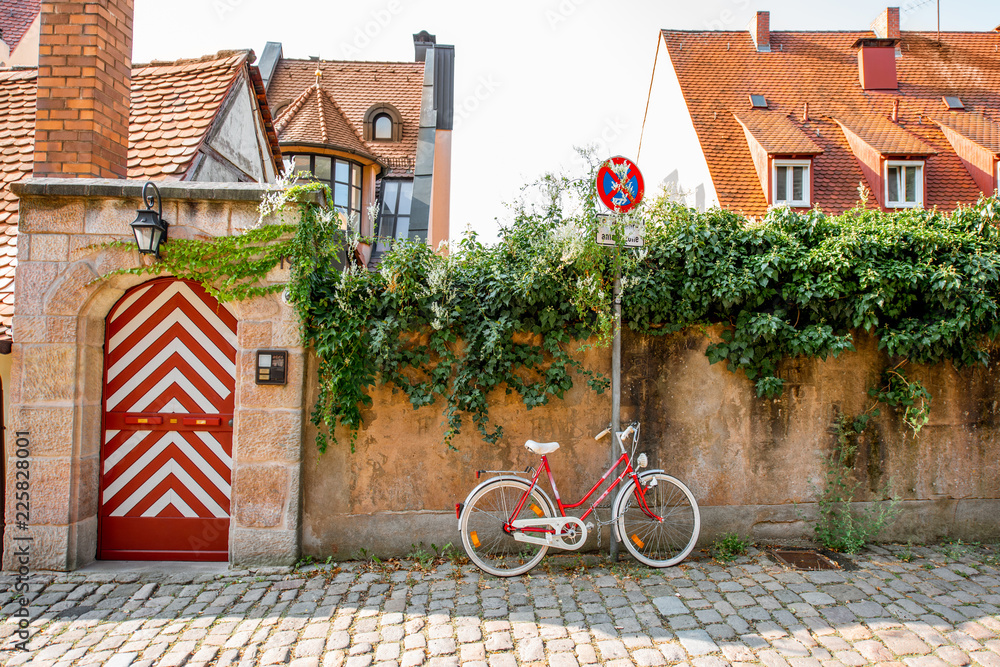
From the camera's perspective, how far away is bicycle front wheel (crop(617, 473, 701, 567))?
15.1 ft

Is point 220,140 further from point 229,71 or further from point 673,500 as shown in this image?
point 673,500

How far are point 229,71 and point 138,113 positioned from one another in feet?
4.01

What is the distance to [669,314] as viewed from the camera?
4844 mm

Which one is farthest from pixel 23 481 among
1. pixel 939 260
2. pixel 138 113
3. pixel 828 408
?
pixel 939 260

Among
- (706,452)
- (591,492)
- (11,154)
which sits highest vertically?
(11,154)

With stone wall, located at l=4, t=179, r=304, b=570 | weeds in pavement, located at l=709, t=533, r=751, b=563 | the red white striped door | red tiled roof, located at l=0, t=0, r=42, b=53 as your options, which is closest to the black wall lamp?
stone wall, located at l=4, t=179, r=304, b=570

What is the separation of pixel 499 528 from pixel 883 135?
15.7 m

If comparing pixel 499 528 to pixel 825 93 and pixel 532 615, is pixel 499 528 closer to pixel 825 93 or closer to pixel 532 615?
pixel 532 615

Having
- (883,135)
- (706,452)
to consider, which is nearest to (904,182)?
(883,135)

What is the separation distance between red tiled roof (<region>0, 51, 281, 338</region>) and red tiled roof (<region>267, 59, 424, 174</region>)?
7257 mm

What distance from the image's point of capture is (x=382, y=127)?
16.5 meters

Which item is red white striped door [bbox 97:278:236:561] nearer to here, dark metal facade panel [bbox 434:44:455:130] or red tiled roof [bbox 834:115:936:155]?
dark metal facade panel [bbox 434:44:455:130]

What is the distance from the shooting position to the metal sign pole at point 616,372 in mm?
4695

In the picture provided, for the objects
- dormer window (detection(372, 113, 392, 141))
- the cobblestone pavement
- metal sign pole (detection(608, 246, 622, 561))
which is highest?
dormer window (detection(372, 113, 392, 141))
